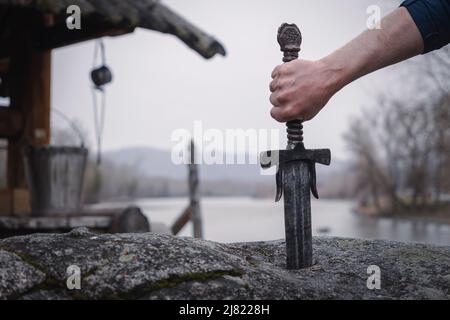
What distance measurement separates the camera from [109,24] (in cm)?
673

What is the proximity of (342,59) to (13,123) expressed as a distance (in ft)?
18.1

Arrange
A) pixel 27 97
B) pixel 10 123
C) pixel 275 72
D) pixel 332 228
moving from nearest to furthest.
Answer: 1. pixel 275 72
2. pixel 10 123
3. pixel 27 97
4. pixel 332 228

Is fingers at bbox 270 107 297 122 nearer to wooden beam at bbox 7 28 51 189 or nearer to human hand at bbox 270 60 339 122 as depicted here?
human hand at bbox 270 60 339 122

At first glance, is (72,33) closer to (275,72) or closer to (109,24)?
(109,24)

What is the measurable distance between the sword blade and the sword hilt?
0.11m

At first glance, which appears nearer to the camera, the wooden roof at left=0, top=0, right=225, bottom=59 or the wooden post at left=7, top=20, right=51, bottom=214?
the wooden roof at left=0, top=0, right=225, bottom=59

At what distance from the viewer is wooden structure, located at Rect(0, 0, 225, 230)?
6.84 metres

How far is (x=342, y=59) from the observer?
229cm

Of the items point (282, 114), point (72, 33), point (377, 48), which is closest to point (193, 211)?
point (72, 33)

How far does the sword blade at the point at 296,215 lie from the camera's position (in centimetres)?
251

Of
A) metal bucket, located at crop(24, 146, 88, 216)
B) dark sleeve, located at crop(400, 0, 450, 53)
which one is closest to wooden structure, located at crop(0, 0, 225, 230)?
metal bucket, located at crop(24, 146, 88, 216)

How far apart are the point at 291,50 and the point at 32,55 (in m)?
5.44

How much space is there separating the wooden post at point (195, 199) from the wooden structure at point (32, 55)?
446cm
